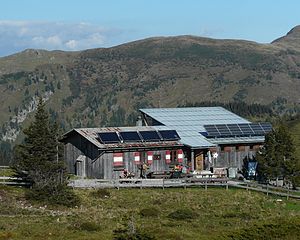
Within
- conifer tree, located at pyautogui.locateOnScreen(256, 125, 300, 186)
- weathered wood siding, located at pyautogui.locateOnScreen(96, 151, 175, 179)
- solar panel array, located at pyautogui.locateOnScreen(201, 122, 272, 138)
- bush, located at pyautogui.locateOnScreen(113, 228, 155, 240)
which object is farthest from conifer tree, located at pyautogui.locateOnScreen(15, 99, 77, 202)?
solar panel array, located at pyautogui.locateOnScreen(201, 122, 272, 138)

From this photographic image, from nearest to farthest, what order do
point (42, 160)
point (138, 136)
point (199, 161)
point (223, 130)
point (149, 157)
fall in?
point (42, 160), point (149, 157), point (138, 136), point (199, 161), point (223, 130)

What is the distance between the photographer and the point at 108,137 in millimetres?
59781

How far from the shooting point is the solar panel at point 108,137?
5911 cm

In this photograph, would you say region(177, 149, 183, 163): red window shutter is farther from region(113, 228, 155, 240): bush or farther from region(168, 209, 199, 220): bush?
region(113, 228, 155, 240): bush

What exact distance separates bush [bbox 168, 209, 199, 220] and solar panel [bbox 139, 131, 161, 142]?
852 inches

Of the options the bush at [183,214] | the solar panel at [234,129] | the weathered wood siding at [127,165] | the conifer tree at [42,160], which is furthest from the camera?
the solar panel at [234,129]

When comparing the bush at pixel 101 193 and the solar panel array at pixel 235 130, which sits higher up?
the solar panel array at pixel 235 130

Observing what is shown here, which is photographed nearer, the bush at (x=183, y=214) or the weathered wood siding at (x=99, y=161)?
the bush at (x=183, y=214)

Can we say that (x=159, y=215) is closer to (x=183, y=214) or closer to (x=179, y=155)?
(x=183, y=214)

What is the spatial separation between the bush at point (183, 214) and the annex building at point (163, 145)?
19.8 meters

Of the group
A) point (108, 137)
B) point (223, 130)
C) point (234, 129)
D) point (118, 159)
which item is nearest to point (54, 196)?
point (118, 159)

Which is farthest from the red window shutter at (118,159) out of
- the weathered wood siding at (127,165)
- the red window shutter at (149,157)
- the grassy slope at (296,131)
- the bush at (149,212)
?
the grassy slope at (296,131)

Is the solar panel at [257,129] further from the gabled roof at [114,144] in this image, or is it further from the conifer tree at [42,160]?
the conifer tree at [42,160]

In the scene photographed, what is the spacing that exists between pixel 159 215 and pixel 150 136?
22.8 metres
